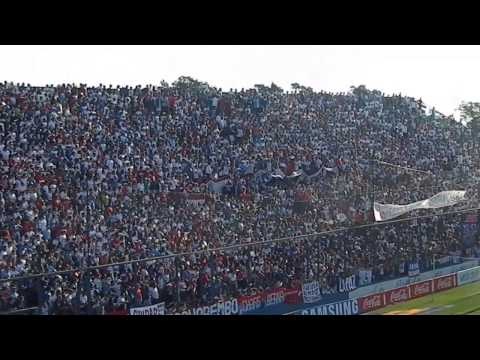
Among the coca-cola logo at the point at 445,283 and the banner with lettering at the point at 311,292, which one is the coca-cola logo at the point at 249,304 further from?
the coca-cola logo at the point at 445,283

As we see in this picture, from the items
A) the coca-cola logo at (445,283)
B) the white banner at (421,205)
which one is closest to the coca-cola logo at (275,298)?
the coca-cola logo at (445,283)

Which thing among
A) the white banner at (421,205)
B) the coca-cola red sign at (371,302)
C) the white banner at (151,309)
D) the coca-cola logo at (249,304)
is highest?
the white banner at (421,205)

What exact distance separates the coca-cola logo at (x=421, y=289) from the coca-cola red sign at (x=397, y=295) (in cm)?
29

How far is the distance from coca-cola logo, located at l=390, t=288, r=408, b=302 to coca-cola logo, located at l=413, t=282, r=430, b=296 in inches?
15.5

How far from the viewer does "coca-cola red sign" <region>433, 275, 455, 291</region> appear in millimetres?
13172

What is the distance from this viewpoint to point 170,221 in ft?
50.5

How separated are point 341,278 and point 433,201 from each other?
8.73 metres

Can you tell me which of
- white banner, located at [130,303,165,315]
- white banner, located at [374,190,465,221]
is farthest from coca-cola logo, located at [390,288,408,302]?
white banner, located at [374,190,465,221]

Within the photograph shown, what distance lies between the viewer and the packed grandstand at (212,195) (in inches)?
412

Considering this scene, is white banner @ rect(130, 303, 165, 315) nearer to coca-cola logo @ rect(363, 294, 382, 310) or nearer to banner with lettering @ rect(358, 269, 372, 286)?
coca-cola logo @ rect(363, 294, 382, 310)

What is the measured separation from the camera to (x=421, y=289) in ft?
41.7

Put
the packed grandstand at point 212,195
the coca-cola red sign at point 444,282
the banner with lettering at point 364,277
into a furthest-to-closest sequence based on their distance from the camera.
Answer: the coca-cola red sign at point 444,282 < the banner with lettering at point 364,277 < the packed grandstand at point 212,195
